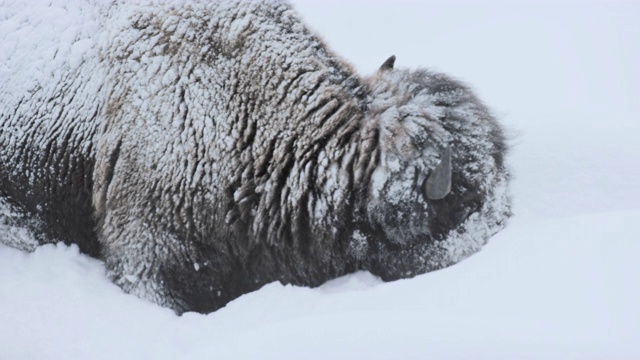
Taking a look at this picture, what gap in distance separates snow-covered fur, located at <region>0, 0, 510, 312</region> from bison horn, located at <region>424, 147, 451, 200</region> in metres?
0.04

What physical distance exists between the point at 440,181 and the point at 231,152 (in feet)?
3.40

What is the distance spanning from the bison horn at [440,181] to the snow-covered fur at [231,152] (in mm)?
44

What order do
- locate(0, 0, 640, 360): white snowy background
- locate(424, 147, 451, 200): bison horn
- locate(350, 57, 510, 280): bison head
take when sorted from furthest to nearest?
locate(350, 57, 510, 280): bison head
locate(424, 147, 451, 200): bison horn
locate(0, 0, 640, 360): white snowy background

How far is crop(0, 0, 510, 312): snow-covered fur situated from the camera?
330 centimetres

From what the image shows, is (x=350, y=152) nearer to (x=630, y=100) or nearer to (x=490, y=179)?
(x=490, y=179)

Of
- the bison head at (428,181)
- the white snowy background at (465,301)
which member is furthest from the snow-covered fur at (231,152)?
the white snowy background at (465,301)

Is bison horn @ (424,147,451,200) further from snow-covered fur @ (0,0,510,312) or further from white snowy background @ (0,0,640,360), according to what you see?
white snowy background @ (0,0,640,360)

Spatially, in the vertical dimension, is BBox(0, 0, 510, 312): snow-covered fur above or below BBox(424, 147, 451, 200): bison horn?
below

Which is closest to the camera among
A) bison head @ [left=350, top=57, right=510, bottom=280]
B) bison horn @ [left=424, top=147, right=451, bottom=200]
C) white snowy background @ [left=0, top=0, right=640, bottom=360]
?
white snowy background @ [left=0, top=0, right=640, bottom=360]

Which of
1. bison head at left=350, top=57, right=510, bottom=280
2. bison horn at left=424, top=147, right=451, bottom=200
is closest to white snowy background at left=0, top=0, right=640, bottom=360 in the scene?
bison head at left=350, top=57, right=510, bottom=280

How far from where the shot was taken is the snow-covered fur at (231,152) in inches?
130

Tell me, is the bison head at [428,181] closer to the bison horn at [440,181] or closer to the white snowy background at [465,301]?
the bison horn at [440,181]

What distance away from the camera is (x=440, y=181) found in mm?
3146

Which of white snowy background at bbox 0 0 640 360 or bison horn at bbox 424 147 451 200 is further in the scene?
bison horn at bbox 424 147 451 200
